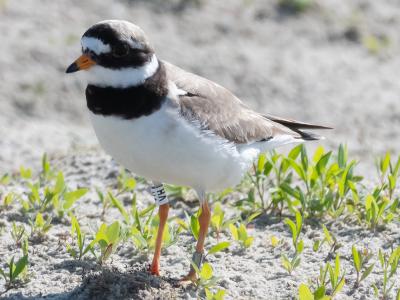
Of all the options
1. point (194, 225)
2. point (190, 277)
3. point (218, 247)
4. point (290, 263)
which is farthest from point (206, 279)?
point (290, 263)

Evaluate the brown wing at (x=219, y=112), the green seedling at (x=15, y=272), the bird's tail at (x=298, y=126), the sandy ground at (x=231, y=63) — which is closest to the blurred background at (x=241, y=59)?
the sandy ground at (x=231, y=63)

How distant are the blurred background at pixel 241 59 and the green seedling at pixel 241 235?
2.81 m

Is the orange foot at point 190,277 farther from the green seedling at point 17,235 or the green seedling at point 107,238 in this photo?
the green seedling at point 17,235

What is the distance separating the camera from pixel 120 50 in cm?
473

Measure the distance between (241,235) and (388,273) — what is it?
38.6 inches

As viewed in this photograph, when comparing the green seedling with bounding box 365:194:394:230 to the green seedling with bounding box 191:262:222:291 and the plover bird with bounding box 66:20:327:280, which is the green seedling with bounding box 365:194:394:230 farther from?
the green seedling with bounding box 191:262:222:291

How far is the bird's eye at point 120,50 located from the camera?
472 centimetres

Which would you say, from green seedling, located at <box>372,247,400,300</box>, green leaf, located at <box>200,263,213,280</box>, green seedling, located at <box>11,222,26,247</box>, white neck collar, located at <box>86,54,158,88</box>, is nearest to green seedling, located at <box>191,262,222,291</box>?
green leaf, located at <box>200,263,213,280</box>

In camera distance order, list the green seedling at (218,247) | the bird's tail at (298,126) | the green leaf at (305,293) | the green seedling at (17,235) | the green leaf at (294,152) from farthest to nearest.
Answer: the green leaf at (294,152) → the bird's tail at (298,126) → the green seedling at (17,235) → the green seedling at (218,247) → the green leaf at (305,293)

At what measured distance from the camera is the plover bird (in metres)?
4.68

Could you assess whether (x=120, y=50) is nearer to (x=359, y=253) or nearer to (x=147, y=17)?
(x=359, y=253)

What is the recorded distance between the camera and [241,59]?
32.1 ft

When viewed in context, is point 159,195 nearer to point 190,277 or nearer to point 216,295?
point 190,277

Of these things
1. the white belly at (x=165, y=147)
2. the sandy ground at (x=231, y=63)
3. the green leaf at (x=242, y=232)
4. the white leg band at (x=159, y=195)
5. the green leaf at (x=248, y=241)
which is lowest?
the green leaf at (x=248, y=241)
